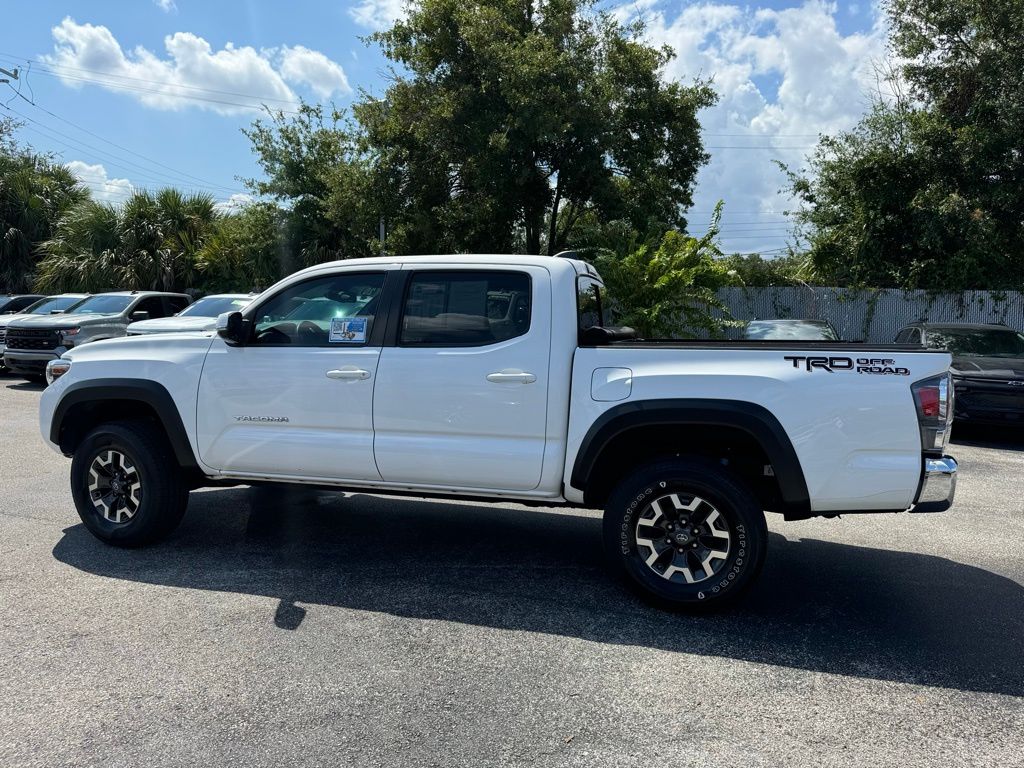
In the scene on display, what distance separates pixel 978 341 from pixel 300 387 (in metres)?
10.6

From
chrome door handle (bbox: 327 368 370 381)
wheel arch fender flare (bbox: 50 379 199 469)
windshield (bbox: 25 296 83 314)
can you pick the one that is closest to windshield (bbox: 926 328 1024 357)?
chrome door handle (bbox: 327 368 370 381)

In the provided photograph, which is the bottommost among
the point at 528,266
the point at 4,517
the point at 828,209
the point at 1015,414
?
the point at 4,517

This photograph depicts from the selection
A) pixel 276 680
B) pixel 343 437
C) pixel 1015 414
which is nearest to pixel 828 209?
pixel 1015 414

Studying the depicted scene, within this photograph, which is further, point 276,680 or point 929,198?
point 929,198

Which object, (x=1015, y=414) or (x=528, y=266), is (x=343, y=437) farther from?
(x=1015, y=414)

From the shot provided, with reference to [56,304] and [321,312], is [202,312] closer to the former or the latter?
[56,304]

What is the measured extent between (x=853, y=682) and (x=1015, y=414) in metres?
8.16

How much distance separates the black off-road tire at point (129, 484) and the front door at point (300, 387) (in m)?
0.37

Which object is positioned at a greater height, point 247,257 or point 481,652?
point 247,257

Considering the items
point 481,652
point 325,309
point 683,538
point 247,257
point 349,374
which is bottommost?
point 481,652

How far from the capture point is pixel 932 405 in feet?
13.6

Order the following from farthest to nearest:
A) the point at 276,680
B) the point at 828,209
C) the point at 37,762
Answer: the point at 828,209, the point at 276,680, the point at 37,762

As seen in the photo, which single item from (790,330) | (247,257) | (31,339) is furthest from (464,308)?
(247,257)

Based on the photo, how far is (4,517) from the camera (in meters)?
6.20
